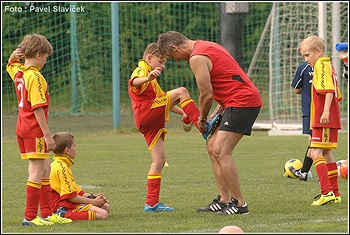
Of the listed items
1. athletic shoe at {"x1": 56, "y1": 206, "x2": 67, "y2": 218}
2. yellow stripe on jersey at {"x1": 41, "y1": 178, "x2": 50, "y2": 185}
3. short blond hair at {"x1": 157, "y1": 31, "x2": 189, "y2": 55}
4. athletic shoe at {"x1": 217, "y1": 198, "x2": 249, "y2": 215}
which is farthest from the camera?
short blond hair at {"x1": 157, "y1": 31, "x2": 189, "y2": 55}

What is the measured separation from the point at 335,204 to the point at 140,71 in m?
2.27

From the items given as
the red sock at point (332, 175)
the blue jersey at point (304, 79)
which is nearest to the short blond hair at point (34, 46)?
the red sock at point (332, 175)

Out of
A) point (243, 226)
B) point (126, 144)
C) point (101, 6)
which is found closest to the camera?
point (243, 226)

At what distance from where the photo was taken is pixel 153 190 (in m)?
8.02

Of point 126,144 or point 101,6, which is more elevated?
point 101,6

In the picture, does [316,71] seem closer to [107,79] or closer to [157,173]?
[157,173]

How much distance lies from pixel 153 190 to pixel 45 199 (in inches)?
46.8

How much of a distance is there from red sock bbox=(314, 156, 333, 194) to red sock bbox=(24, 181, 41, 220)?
9.18 feet

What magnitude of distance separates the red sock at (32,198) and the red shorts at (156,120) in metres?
1.48

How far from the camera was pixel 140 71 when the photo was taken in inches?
319

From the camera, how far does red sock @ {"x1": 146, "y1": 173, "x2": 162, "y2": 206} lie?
26.1 feet

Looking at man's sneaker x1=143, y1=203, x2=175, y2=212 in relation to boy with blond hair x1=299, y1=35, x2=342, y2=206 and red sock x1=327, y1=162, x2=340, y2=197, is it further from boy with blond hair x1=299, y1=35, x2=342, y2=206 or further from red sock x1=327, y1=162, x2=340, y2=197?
red sock x1=327, y1=162, x2=340, y2=197

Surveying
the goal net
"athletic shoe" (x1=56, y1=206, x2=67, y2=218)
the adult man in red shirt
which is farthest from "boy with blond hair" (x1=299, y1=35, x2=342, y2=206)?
the goal net

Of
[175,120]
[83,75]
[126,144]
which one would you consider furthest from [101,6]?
[126,144]
